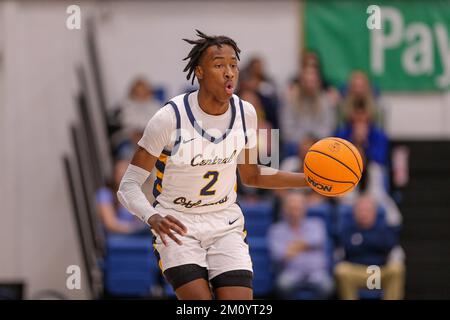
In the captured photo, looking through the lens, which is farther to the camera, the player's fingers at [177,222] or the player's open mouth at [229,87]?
the player's open mouth at [229,87]

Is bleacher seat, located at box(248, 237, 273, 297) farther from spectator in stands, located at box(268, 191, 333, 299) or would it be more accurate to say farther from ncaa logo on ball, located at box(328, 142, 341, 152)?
ncaa logo on ball, located at box(328, 142, 341, 152)

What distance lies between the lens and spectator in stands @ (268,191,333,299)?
29.4 feet

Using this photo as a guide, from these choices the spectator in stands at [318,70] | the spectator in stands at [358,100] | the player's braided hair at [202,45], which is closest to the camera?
the player's braided hair at [202,45]

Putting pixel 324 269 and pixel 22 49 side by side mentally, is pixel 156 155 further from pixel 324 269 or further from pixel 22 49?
pixel 22 49

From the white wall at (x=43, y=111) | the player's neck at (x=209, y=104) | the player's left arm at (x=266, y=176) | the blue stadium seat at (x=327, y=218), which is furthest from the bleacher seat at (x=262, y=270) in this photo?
the player's neck at (x=209, y=104)

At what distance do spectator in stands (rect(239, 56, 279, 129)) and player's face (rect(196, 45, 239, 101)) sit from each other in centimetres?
468

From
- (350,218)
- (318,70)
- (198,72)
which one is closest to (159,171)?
(198,72)

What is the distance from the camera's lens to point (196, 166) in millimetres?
5117

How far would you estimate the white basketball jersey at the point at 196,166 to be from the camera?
512 cm

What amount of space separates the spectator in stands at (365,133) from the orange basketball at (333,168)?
161 inches

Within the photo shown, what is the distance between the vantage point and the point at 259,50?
12055mm

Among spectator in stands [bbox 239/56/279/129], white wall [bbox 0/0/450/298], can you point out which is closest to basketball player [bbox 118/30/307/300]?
spectator in stands [bbox 239/56/279/129]

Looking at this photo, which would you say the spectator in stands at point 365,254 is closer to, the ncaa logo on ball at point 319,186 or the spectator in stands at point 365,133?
the spectator in stands at point 365,133

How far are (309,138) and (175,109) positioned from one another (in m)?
4.58
